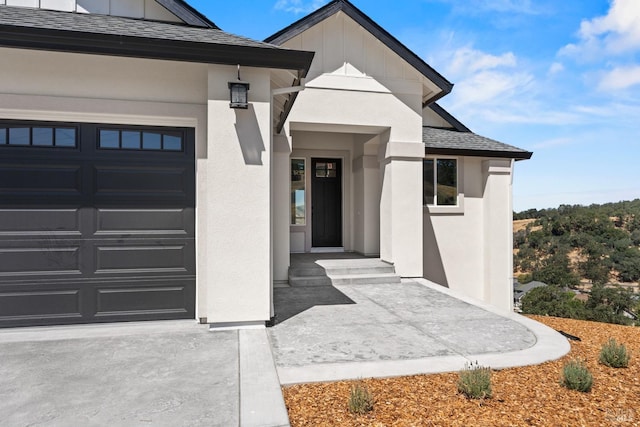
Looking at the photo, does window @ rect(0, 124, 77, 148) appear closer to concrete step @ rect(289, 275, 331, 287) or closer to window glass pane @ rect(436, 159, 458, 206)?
concrete step @ rect(289, 275, 331, 287)

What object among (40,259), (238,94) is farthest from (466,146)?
(40,259)

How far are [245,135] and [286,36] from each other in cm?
437

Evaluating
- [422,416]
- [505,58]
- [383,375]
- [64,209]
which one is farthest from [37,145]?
[505,58]

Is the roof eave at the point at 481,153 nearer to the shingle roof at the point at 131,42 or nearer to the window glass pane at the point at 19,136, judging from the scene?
the shingle roof at the point at 131,42

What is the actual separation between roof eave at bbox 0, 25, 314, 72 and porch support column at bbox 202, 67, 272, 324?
224mm

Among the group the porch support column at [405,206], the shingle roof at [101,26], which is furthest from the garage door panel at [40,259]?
the porch support column at [405,206]

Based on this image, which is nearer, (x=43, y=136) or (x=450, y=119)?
(x=43, y=136)

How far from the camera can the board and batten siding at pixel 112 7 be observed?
565cm

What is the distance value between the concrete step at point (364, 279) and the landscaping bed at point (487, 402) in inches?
177

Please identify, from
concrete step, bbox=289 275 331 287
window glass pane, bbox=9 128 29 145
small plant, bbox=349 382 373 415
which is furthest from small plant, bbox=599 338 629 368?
window glass pane, bbox=9 128 29 145

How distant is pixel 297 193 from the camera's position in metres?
10.5

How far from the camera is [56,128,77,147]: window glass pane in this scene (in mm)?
4766

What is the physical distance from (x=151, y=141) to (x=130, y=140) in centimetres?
28

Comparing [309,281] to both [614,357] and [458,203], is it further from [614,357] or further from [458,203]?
[458,203]
